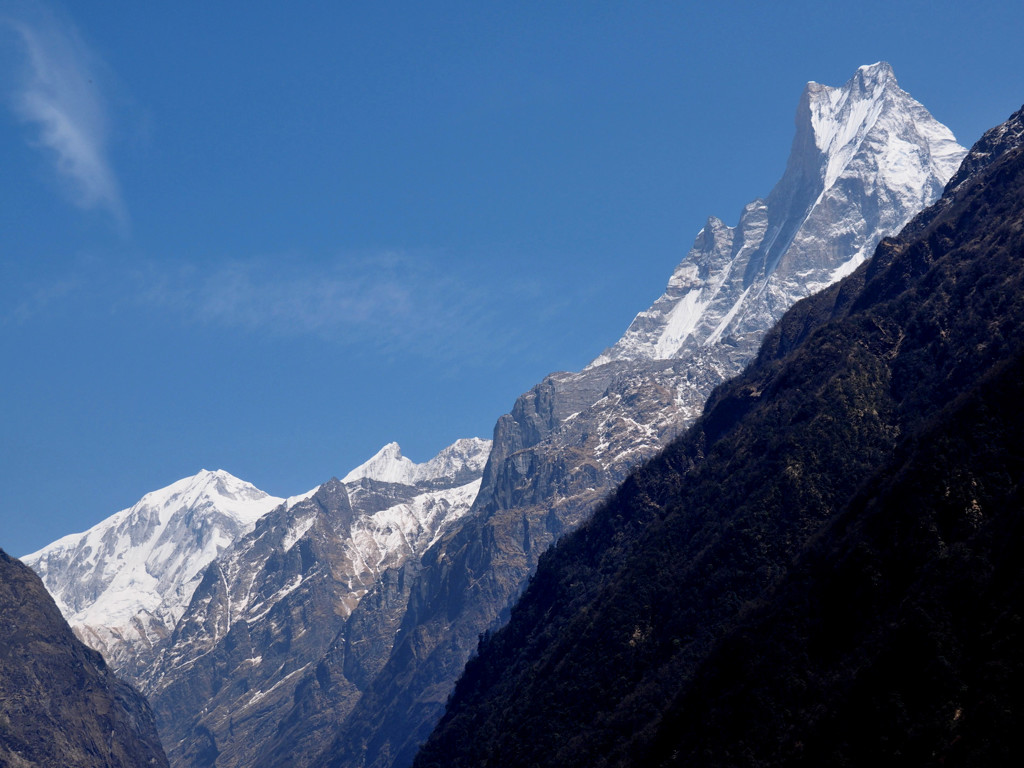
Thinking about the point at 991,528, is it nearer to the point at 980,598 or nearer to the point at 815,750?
the point at 980,598

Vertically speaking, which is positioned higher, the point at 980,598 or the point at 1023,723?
the point at 980,598

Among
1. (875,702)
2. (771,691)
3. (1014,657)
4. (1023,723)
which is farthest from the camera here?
(771,691)

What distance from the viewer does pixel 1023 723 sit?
140750 millimetres

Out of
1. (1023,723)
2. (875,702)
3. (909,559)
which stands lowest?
(1023,723)

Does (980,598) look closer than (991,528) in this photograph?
Yes

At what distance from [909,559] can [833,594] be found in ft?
51.2

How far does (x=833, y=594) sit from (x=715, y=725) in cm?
3147

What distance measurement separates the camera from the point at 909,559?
625 feet

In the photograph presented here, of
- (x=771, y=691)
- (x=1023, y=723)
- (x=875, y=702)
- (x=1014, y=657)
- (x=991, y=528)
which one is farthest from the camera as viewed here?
(x=771, y=691)

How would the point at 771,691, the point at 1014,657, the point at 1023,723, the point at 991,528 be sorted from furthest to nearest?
the point at 771,691
the point at 991,528
the point at 1014,657
the point at 1023,723

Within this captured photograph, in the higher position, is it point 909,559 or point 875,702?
point 909,559

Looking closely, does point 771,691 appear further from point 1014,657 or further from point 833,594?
point 1014,657

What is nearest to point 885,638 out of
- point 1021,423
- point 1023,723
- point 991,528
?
point 991,528

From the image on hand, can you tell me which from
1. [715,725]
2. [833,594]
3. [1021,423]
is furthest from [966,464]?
[715,725]
